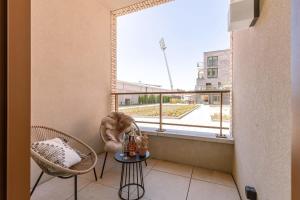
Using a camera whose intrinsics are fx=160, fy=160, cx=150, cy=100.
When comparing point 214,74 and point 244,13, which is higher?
point 244,13

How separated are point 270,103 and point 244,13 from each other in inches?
29.5

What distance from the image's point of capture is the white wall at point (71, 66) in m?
1.93

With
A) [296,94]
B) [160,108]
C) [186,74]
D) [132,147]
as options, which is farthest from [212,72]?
[296,94]

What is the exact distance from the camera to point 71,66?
234 cm

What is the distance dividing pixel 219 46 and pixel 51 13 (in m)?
2.58

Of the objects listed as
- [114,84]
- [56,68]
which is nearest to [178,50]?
[114,84]

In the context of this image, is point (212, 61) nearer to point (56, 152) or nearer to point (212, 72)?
point (212, 72)

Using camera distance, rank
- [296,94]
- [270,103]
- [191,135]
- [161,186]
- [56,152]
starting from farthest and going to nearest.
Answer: [191,135]
[161,186]
[56,152]
[270,103]
[296,94]

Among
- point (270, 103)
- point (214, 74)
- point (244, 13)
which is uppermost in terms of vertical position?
point (244, 13)

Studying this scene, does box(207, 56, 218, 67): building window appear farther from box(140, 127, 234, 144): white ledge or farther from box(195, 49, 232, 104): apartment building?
box(140, 127, 234, 144): white ledge

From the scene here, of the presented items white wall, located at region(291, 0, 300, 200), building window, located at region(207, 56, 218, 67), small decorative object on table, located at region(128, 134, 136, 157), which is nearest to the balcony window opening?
building window, located at region(207, 56, 218, 67)

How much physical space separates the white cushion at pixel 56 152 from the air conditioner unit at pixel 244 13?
1.94m

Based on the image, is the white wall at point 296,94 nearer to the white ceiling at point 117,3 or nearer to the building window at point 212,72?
the building window at point 212,72

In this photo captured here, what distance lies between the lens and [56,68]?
2.13m
